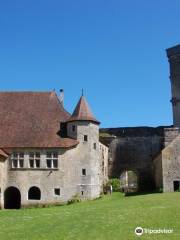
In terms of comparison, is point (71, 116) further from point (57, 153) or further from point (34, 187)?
point (34, 187)

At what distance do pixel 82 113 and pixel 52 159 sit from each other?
4957 millimetres

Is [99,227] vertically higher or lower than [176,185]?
lower

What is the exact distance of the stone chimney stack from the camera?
48834mm

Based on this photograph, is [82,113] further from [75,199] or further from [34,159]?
[75,199]

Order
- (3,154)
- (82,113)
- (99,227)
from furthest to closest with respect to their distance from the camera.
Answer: (82,113) → (3,154) → (99,227)

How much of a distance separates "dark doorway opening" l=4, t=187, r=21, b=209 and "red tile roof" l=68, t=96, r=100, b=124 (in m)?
8.08

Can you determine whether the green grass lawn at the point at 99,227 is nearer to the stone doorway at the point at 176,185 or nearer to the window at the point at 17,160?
the window at the point at 17,160

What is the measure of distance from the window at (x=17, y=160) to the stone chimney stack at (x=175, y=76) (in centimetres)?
2194

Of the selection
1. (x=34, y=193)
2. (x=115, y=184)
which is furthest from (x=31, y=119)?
(x=115, y=184)

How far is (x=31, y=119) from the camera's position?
1406 inches

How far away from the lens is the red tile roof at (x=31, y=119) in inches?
1326

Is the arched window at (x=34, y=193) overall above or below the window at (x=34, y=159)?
below

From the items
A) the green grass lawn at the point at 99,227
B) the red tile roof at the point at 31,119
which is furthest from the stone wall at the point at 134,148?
the green grass lawn at the point at 99,227

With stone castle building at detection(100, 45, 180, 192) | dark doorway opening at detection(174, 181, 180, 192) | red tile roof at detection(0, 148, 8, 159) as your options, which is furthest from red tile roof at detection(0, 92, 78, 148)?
stone castle building at detection(100, 45, 180, 192)
